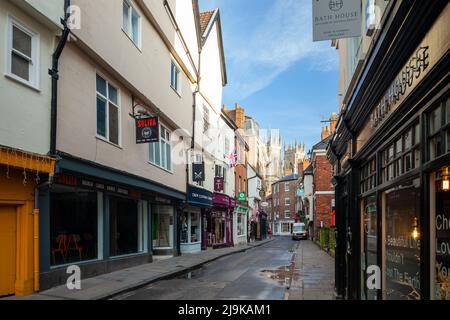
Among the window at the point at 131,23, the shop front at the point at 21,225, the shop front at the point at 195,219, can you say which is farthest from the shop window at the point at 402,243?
the shop front at the point at 195,219

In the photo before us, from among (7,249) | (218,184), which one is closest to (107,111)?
(7,249)

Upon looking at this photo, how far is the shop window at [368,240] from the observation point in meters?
7.05

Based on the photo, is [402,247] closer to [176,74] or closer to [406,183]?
[406,183]

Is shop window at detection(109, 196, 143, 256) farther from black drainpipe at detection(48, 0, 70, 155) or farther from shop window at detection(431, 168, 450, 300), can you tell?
shop window at detection(431, 168, 450, 300)

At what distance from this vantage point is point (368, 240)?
7660mm

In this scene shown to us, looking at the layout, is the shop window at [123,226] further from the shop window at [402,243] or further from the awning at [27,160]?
the shop window at [402,243]

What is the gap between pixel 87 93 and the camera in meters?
13.2

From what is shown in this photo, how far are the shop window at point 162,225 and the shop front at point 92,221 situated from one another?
2.29 meters

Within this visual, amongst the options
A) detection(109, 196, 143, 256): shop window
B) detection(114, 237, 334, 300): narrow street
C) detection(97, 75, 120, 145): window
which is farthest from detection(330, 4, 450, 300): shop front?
detection(109, 196, 143, 256): shop window

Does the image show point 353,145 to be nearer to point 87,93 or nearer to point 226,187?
point 87,93

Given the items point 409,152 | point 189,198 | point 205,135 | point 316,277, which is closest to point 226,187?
point 205,135

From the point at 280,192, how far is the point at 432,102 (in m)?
88.8

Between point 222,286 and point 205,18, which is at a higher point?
point 205,18

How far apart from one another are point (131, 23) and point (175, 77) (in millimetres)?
6456
